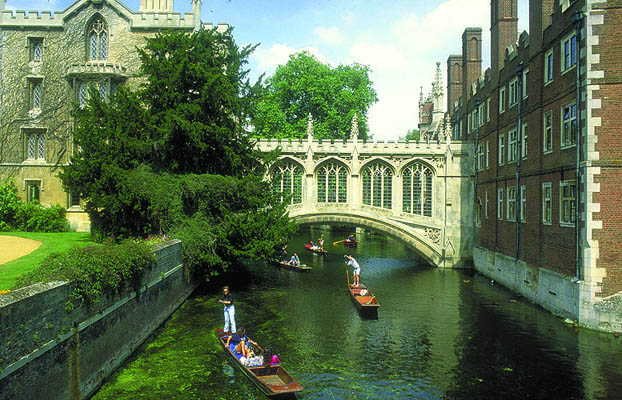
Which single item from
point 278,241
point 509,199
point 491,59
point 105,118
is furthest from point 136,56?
point 509,199

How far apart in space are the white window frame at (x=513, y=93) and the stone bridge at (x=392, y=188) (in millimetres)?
6831

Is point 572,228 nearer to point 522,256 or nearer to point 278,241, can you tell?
point 522,256

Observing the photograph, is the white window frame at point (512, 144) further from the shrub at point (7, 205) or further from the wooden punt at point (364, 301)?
the shrub at point (7, 205)

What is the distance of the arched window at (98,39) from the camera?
31.4 metres

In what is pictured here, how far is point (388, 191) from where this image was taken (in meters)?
30.9

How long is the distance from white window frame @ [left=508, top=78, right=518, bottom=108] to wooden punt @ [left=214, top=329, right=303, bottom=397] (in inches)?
708

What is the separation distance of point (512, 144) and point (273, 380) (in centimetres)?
1798

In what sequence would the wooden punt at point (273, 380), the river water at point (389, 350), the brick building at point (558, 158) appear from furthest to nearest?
the brick building at point (558, 158) < the river water at point (389, 350) < the wooden punt at point (273, 380)

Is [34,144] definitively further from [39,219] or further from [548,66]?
[548,66]

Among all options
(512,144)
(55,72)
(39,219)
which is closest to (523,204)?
(512,144)

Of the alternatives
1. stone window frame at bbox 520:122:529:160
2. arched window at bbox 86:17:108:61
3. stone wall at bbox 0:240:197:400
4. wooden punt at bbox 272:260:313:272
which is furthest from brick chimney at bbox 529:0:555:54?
arched window at bbox 86:17:108:61

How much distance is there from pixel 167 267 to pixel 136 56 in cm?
1950

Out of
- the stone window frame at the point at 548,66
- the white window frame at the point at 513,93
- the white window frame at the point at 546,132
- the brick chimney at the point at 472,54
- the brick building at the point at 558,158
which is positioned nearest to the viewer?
the brick building at the point at 558,158

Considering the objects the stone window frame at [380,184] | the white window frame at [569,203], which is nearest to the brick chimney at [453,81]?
the stone window frame at [380,184]
